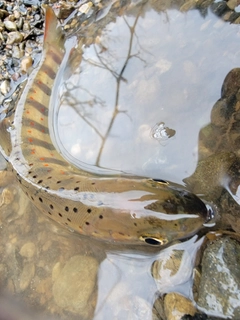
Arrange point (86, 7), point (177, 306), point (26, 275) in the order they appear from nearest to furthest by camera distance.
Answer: point (177, 306) < point (26, 275) < point (86, 7)

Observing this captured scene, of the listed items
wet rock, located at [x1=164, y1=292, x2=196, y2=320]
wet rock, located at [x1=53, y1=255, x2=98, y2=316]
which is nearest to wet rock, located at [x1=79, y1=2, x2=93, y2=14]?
wet rock, located at [x1=53, y1=255, x2=98, y2=316]

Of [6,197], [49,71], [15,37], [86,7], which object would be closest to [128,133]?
[49,71]

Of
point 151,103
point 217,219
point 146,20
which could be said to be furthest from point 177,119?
point 146,20

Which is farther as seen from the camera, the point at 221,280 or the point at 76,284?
the point at 76,284

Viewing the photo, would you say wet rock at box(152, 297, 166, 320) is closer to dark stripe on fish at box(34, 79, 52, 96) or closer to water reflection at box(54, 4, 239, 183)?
water reflection at box(54, 4, 239, 183)

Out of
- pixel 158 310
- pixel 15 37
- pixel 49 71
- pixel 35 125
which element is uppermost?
pixel 15 37

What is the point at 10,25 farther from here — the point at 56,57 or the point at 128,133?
the point at 128,133
